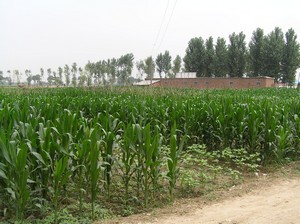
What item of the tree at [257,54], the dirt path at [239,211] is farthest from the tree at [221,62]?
the dirt path at [239,211]

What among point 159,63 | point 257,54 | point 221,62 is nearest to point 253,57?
point 257,54

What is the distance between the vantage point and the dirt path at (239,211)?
372 centimetres

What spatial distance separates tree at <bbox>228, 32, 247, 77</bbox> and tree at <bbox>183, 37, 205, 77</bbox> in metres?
5.78

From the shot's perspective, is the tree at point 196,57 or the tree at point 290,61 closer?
the tree at point 290,61

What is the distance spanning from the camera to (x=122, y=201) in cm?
420

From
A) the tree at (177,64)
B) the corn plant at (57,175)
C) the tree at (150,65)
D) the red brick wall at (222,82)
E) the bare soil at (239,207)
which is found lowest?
the bare soil at (239,207)

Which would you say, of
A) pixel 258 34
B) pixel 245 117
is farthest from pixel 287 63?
pixel 245 117

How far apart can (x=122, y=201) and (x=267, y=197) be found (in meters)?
2.22

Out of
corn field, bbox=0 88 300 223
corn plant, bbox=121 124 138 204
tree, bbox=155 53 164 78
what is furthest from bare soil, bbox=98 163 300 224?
tree, bbox=155 53 164 78

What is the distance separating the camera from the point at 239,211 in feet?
13.3

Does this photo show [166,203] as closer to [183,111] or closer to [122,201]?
[122,201]

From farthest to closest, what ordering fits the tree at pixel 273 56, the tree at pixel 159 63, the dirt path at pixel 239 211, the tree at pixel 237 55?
the tree at pixel 159 63 → the tree at pixel 237 55 → the tree at pixel 273 56 → the dirt path at pixel 239 211

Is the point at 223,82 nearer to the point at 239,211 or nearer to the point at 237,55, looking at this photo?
the point at 237,55

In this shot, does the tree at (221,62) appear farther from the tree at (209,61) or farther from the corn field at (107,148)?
the corn field at (107,148)
